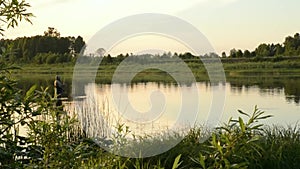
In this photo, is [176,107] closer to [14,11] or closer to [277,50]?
→ [14,11]

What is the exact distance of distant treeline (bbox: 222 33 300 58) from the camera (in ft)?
168

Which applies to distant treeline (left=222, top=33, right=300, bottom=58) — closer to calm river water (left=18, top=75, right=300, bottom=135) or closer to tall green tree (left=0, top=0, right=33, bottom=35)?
calm river water (left=18, top=75, right=300, bottom=135)

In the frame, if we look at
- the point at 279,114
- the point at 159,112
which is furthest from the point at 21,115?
the point at 279,114

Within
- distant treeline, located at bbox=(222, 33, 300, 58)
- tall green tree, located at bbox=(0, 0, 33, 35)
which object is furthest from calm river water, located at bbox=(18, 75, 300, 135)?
distant treeline, located at bbox=(222, 33, 300, 58)

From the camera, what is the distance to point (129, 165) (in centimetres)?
571

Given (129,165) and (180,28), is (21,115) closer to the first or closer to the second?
(180,28)

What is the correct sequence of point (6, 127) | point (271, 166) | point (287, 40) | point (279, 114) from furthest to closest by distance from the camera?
point (287, 40)
point (279, 114)
point (271, 166)
point (6, 127)

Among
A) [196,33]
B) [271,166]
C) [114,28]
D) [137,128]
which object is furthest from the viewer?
[137,128]

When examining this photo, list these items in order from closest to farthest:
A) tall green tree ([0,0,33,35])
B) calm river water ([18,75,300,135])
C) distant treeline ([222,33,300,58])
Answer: tall green tree ([0,0,33,35]), calm river water ([18,75,300,135]), distant treeline ([222,33,300,58])

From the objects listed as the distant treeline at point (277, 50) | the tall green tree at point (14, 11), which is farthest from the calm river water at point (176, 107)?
the distant treeline at point (277, 50)

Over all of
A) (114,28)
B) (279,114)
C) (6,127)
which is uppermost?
(114,28)

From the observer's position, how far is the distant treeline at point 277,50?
51219 millimetres

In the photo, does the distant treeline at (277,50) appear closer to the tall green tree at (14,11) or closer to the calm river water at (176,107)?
the calm river water at (176,107)

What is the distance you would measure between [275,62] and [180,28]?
155ft
